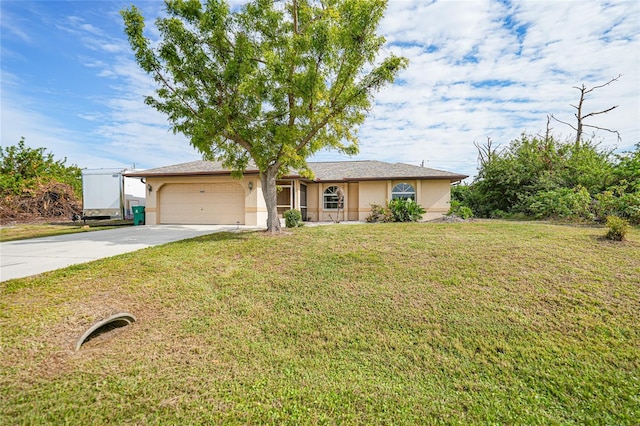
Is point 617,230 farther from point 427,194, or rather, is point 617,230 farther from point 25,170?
point 25,170

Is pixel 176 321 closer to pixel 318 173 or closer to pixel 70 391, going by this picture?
pixel 70 391

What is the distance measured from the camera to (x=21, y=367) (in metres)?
2.95

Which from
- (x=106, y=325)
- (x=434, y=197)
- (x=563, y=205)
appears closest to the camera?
(x=106, y=325)

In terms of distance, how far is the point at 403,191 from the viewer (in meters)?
17.2

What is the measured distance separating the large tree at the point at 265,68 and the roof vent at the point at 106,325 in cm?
549

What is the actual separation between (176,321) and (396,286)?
352 centimetres

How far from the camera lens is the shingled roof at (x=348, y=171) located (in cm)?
1514

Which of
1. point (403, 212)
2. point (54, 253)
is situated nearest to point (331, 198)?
point (403, 212)

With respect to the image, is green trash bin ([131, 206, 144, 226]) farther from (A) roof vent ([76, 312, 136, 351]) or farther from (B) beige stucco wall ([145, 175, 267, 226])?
(A) roof vent ([76, 312, 136, 351])

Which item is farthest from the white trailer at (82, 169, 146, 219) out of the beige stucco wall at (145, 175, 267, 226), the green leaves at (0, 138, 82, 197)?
the green leaves at (0, 138, 82, 197)

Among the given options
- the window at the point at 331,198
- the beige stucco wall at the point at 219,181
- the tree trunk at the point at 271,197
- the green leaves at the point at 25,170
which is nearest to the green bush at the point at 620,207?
the tree trunk at the point at 271,197

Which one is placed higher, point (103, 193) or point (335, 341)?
point (103, 193)

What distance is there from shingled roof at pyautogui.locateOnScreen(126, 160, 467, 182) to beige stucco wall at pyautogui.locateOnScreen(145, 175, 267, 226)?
16.3 inches

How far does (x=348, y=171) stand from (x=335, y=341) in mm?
16100
